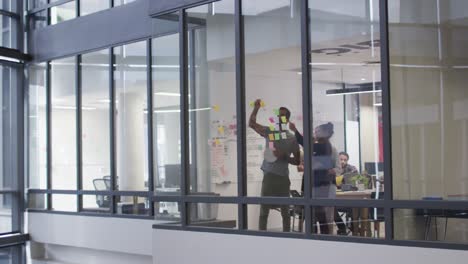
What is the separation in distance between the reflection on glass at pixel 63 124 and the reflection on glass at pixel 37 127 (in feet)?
0.99

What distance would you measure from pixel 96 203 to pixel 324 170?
5870mm

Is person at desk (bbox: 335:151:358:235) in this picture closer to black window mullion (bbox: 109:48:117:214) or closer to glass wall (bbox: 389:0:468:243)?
glass wall (bbox: 389:0:468:243)

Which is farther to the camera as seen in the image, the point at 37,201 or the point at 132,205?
the point at 37,201

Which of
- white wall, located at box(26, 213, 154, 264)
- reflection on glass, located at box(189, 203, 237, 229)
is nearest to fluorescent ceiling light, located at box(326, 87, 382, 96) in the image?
reflection on glass, located at box(189, 203, 237, 229)

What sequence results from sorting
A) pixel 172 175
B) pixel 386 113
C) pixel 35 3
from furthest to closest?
1. pixel 35 3
2. pixel 172 175
3. pixel 386 113

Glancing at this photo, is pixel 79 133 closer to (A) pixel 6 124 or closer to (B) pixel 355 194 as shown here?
(A) pixel 6 124

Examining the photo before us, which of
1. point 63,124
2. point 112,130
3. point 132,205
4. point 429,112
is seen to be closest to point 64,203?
point 63,124

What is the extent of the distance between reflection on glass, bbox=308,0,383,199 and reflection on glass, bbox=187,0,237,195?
125 centimetres

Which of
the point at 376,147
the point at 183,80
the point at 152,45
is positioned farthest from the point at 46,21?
the point at 376,147

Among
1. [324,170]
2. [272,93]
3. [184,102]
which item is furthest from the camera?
[184,102]

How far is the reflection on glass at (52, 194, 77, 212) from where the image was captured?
12352mm

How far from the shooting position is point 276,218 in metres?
7.40

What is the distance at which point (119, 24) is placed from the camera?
11.4m

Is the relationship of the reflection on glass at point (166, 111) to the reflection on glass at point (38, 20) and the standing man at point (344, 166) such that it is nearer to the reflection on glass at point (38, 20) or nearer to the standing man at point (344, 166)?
the standing man at point (344, 166)
